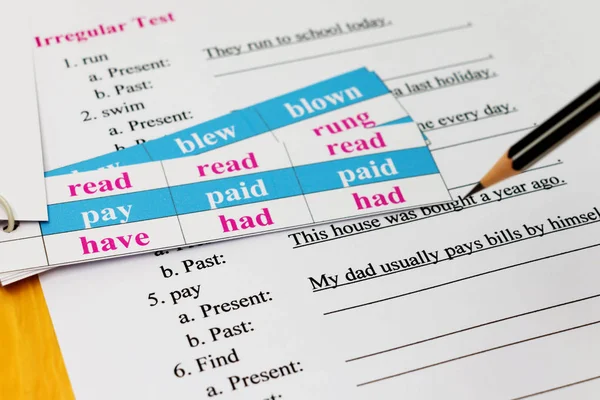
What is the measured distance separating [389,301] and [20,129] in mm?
317

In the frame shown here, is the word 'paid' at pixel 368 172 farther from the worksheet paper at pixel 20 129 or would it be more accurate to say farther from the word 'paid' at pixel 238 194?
the worksheet paper at pixel 20 129

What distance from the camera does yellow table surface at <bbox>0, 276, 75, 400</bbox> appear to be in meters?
0.45

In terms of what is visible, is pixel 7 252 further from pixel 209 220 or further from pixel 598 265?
pixel 598 265

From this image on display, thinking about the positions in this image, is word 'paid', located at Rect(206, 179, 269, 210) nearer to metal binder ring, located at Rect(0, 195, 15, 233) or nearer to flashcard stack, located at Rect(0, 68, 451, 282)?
flashcard stack, located at Rect(0, 68, 451, 282)

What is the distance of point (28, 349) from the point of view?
469mm

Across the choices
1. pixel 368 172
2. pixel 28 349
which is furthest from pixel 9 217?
pixel 368 172

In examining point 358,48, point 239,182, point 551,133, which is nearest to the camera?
point 551,133

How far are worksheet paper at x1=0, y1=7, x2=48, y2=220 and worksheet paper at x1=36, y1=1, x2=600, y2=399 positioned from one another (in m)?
0.06

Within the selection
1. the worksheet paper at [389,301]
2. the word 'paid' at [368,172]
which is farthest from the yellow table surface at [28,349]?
the word 'paid' at [368,172]

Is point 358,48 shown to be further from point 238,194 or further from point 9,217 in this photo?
point 9,217

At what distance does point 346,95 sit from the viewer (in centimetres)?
62

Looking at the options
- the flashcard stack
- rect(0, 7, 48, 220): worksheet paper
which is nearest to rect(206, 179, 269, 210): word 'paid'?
the flashcard stack

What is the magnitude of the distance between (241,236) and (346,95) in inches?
6.9

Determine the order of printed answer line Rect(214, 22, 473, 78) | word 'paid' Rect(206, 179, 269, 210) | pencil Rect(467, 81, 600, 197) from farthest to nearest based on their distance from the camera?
printed answer line Rect(214, 22, 473, 78) < word 'paid' Rect(206, 179, 269, 210) < pencil Rect(467, 81, 600, 197)
